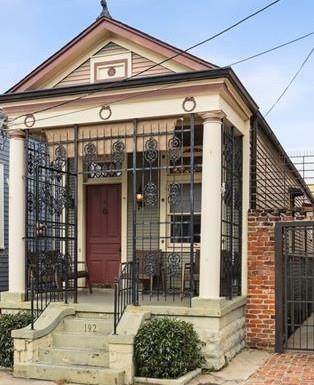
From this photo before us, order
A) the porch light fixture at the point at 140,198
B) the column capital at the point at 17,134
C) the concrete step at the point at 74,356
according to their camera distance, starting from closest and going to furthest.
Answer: the concrete step at the point at 74,356 → the column capital at the point at 17,134 → the porch light fixture at the point at 140,198

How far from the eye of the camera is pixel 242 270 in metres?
9.88

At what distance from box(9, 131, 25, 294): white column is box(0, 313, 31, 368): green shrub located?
2.85ft

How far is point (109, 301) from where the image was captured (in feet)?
31.3

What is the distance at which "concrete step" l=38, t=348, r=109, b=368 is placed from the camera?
25.5 feet

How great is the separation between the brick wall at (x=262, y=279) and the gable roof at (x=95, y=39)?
117 inches

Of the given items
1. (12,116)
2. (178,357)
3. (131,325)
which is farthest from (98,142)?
(178,357)

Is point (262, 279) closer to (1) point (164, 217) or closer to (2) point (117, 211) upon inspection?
(1) point (164, 217)

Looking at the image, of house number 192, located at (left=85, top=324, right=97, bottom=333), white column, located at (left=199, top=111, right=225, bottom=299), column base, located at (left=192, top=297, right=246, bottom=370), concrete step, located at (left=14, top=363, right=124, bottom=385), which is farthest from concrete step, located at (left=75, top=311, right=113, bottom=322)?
white column, located at (left=199, top=111, right=225, bottom=299)

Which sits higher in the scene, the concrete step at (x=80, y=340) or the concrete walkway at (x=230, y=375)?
the concrete step at (x=80, y=340)

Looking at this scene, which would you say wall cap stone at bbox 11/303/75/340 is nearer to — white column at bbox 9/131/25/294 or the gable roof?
white column at bbox 9/131/25/294

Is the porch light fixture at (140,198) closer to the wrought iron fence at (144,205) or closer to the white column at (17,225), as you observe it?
the wrought iron fence at (144,205)

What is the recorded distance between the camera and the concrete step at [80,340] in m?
8.14

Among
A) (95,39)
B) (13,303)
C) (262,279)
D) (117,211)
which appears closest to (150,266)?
(262,279)

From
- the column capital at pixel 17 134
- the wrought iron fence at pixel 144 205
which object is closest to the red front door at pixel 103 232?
the wrought iron fence at pixel 144 205
